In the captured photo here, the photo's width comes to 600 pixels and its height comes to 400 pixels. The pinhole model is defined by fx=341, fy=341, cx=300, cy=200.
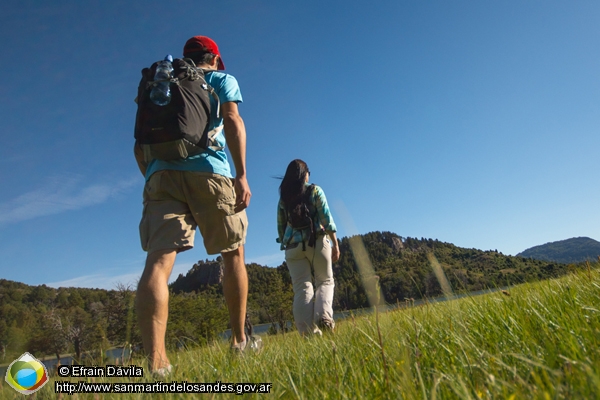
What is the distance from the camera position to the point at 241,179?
2.99 meters

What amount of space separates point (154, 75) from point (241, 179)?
1076 millimetres

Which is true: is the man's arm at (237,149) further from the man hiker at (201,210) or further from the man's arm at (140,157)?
the man's arm at (140,157)

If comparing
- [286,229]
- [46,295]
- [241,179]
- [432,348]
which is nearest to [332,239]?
[286,229]

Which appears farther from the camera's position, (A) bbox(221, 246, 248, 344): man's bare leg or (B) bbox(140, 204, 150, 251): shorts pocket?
(A) bbox(221, 246, 248, 344): man's bare leg

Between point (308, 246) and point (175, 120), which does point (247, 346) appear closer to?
point (175, 120)

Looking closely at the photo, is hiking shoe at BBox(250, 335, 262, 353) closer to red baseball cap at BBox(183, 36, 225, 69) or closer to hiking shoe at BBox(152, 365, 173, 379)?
hiking shoe at BBox(152, 365, 173, 379)

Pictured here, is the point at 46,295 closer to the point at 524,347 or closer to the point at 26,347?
the point at 26,347

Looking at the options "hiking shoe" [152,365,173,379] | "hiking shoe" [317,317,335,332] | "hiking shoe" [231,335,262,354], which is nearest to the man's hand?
"hiking shoe" [231,335,262,354]

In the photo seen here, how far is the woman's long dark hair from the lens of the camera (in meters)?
4.98

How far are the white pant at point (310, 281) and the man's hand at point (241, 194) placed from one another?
1883mm

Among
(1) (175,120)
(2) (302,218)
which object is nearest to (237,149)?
(1) (175,120)

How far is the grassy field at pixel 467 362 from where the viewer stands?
2.78 feet

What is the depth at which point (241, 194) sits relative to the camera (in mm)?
2994

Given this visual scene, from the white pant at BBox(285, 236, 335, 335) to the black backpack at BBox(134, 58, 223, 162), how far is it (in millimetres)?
2384
